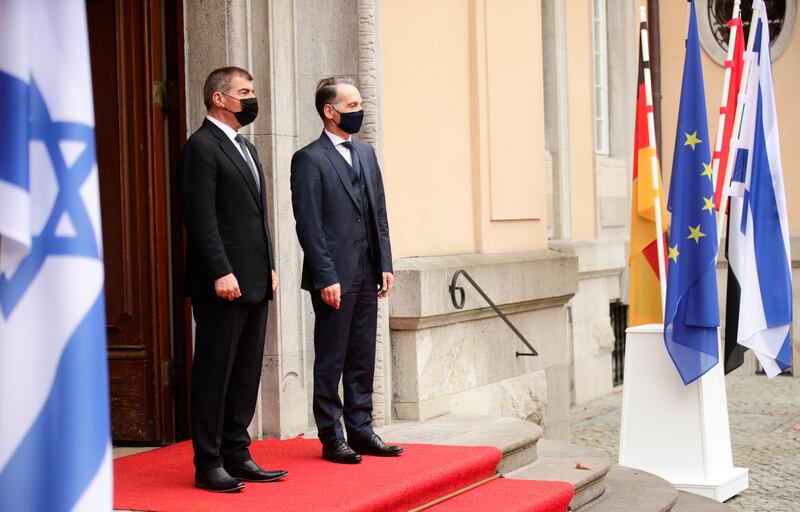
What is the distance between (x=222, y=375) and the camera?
5285 millimetres

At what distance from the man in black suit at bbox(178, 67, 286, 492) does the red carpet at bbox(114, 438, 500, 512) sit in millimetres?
166

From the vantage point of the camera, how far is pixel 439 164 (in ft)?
28.8

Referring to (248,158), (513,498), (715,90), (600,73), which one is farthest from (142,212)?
(715,90)

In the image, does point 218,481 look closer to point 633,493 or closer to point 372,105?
point 633,493

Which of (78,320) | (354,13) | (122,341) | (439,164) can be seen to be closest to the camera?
(78,320)

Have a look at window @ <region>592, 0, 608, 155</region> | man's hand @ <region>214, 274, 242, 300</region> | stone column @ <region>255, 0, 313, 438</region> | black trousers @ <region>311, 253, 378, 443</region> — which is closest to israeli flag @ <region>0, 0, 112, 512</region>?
man's hand @ <region>214, 274, 242, 300</region>

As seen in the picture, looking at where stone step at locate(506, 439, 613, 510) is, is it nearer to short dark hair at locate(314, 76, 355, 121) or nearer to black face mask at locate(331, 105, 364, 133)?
black face mask at locate(331, 105, 364, 133)

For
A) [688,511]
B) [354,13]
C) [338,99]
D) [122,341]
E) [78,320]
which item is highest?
[354,13]

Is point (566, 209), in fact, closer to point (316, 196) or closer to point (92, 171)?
point (316, 196)

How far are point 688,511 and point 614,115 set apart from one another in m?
8.09

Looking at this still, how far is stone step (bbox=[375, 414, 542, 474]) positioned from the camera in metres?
6.66

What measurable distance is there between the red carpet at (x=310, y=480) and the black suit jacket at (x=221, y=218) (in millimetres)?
807

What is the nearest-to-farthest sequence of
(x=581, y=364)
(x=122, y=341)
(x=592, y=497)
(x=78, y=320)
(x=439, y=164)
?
(x=78, y=320), (x=592, y=497), (x=122, y=341), (x=439, y=164), (x=581, y=364)

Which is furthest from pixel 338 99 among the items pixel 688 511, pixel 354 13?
pixel 688 511
